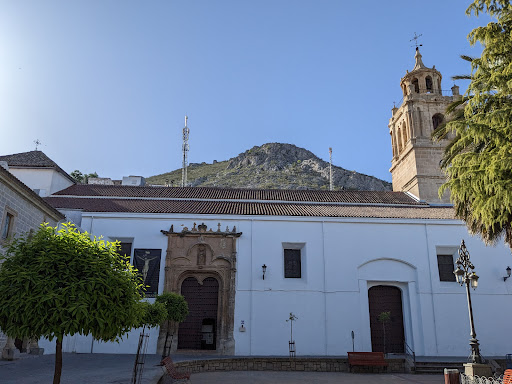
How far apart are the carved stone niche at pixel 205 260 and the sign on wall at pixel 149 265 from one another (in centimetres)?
51

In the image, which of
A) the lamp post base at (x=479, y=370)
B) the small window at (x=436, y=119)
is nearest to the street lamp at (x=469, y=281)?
the lamp post base at (x=479, y=370)

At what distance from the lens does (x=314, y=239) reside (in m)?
23.2

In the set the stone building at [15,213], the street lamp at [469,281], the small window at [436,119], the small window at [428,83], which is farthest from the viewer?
the small window at [428,83]

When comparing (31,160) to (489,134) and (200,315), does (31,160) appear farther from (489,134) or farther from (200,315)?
(489,134)

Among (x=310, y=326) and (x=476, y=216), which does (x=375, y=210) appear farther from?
(x=476, y=216)

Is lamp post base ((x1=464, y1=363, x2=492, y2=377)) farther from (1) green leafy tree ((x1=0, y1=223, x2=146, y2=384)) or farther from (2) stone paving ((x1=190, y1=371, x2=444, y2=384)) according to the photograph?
(1) green leafy tree ((x1=0, y1=223, x2=146, y2=384))

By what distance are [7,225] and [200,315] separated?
973 centimetres

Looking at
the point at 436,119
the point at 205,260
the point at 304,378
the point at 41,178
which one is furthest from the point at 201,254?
the point at 436,119

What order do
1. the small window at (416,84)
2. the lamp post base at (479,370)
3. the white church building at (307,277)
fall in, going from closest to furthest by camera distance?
1. the lamp post base at (479,370)
2. the white church building at (307,277)
3. the small window at (416,84)

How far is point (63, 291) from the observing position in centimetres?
764

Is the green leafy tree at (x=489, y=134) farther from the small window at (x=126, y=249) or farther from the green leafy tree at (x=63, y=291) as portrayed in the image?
the small window at (x=126, y=249)

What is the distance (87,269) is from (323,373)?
1285cm

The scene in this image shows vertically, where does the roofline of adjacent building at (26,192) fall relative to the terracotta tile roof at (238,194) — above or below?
below

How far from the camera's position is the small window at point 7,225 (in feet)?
53.6
